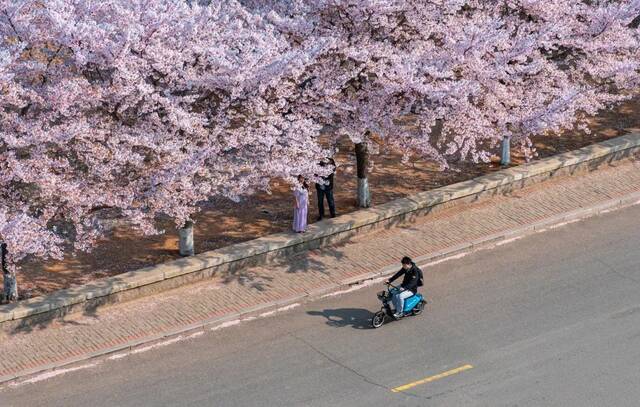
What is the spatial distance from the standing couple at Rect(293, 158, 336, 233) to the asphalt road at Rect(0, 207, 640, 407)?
226 centimetres

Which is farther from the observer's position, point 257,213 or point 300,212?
point 257,213

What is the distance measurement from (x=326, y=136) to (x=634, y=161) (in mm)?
8712

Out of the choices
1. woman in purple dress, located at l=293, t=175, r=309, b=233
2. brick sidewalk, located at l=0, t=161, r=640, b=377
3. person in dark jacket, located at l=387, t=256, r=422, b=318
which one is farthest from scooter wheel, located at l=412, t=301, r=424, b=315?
woman in purple dress, located at l=293, t=175, r=309, b=233

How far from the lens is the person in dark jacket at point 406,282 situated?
2064cm

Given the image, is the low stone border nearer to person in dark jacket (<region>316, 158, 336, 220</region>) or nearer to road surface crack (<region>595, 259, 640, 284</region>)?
person in dark jacket (<region>316, 158, 336, 220</region>)

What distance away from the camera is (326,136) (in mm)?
23609

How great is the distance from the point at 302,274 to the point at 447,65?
16.7ft

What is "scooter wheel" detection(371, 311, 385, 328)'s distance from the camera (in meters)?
20.6

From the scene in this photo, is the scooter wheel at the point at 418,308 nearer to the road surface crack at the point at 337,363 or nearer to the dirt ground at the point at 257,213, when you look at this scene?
the road surface crack at the point at 337,363

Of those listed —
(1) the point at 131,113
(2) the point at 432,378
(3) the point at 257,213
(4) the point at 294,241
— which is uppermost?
(1) the point at 131,113

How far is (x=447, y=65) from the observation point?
2269 centimetres

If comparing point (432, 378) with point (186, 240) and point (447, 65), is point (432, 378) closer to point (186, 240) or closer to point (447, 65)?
point (186, 240)

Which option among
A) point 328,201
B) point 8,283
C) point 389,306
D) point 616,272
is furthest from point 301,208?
point 616,272

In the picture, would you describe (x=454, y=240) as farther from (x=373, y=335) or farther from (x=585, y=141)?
(x=585, y=141)
